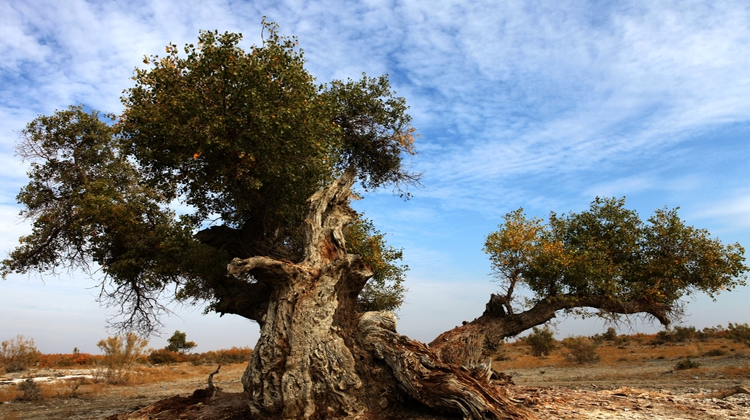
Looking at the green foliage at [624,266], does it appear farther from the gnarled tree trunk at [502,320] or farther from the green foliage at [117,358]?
the green foliage at [117,358]

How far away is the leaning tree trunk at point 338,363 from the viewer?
922 centimetres

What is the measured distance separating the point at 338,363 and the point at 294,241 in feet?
22.2

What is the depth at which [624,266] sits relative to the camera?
16250 mm

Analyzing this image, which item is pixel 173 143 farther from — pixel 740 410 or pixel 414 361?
pixel 740 410

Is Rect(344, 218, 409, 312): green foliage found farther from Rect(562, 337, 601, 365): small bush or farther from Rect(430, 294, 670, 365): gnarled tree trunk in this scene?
Rect(562, 337, 601, 365): small bush

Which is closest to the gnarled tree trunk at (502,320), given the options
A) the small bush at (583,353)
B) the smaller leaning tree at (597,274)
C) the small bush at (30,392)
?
the smaller leaning tree at (597,274)

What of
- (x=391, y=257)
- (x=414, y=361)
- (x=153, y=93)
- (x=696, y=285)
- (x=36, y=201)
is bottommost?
(x=414, y=361)

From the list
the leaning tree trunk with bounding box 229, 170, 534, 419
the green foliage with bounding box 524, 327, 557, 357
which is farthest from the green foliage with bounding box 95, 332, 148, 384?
the green foliage with bounding box 524, 327, 557, 357

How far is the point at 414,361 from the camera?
385 inches

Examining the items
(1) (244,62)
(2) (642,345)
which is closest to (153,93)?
(1) (244,62)

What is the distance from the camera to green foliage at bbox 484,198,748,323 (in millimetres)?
14984

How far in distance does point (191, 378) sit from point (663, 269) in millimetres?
26292

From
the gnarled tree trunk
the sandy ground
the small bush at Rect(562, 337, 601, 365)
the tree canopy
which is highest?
the tree canopy

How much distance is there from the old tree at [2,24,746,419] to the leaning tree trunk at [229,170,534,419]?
3 cm
